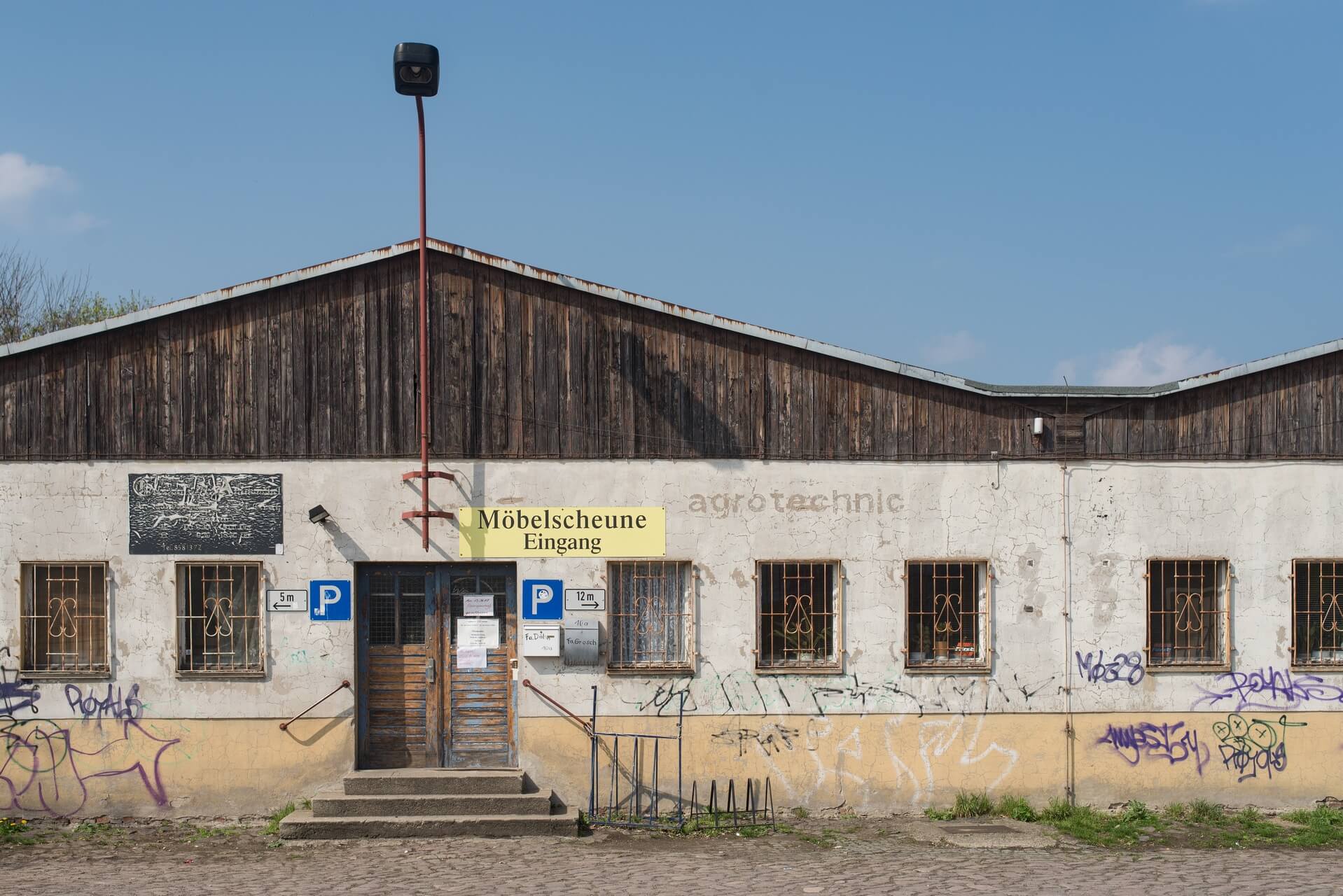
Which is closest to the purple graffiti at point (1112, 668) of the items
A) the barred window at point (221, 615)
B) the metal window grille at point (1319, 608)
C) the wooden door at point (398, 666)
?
the metal window grille at point (1319, 608)

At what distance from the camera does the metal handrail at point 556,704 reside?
11.2 meters

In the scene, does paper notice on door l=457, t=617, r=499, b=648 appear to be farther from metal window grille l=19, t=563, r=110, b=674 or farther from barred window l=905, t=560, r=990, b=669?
barred window l=905, t=560, r=990, b=669

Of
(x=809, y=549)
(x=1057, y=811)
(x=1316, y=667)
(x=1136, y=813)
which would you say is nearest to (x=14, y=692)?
(x=809, y=549)

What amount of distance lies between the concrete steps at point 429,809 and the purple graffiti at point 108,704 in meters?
1.90

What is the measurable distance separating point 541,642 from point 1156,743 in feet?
20.0

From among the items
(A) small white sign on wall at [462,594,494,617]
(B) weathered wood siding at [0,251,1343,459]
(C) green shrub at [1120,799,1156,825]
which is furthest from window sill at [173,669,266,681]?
(C) green shrub at [1120,799,1156,825]

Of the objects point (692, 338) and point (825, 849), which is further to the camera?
point (692, 338)

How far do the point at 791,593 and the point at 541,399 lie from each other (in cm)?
312

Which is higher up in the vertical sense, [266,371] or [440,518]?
[266,371]

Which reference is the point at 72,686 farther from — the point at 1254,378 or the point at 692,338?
the point at 1254,378

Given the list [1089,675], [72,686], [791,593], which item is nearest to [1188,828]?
[1089,675]

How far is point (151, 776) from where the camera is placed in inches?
434

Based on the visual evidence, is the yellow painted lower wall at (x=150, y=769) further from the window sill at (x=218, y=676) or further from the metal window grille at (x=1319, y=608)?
the metal window grille at (x=1319, y=608)

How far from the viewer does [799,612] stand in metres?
11.4
